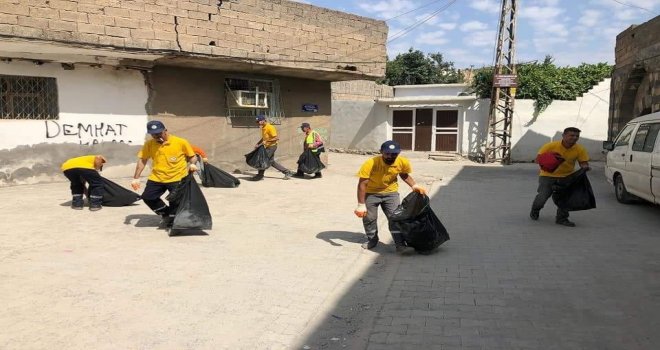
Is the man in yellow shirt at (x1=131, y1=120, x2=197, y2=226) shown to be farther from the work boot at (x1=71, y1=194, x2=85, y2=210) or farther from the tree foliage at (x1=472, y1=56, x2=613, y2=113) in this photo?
the tree foliage at (x1=472, y1=56, x2=613, y2=113)

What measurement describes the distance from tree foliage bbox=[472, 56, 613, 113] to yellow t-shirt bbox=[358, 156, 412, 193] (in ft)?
52.8

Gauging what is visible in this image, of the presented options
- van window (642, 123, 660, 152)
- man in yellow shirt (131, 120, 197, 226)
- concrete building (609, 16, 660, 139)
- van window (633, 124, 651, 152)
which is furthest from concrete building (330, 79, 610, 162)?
man in yellow shirt (131, 120, 197, 226)

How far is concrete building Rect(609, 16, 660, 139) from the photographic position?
13023 mm

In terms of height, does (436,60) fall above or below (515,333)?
above

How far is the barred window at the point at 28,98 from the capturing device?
9.41 meters

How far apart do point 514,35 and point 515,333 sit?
1693 centimetres

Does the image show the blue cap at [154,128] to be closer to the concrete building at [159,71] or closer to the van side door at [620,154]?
the concrete building at [159,71]

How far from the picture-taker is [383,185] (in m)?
5.78

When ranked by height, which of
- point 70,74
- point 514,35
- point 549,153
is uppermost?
point 514,35

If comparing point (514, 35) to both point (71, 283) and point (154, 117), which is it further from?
point (71, 283)

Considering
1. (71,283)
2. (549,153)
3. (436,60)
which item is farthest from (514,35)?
(436,60)

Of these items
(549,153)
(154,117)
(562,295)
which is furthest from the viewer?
(154,117)

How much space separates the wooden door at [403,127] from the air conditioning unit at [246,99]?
399 inches

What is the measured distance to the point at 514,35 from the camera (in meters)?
18.4
